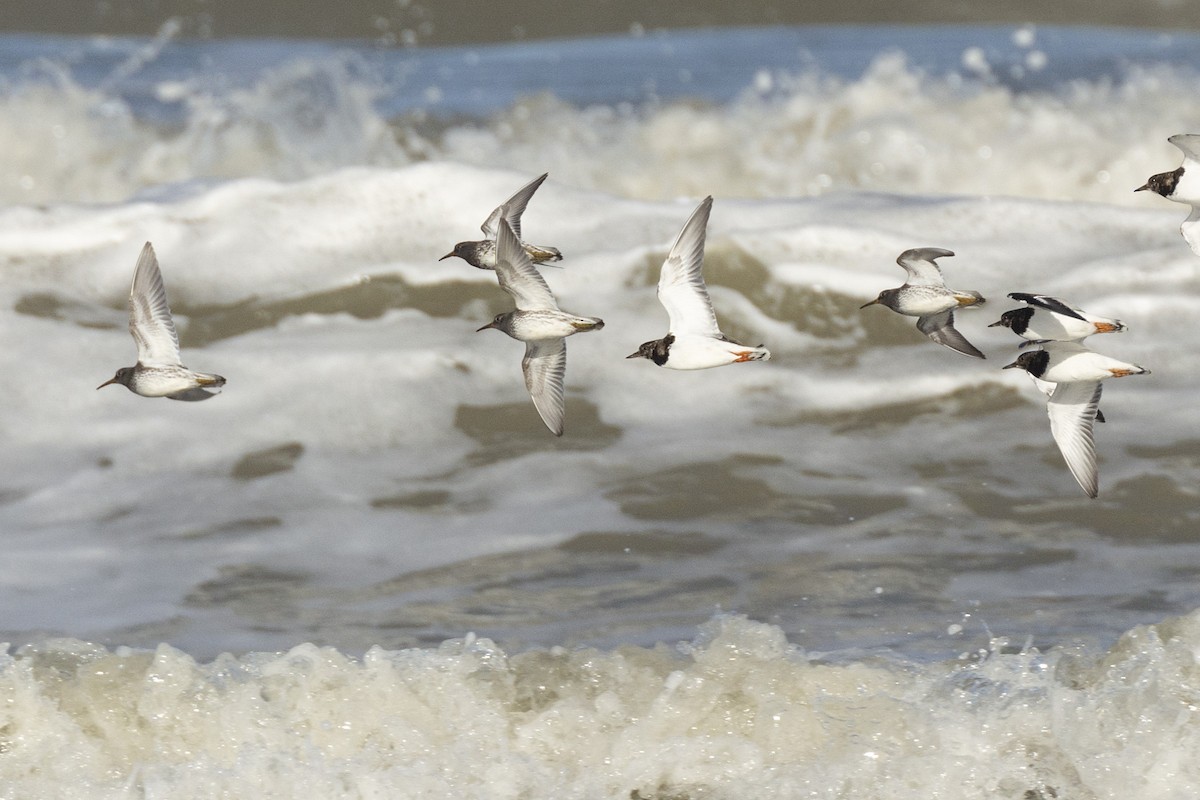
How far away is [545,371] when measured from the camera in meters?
2.90

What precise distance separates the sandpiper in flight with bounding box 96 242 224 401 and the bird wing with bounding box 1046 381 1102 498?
1526 mm

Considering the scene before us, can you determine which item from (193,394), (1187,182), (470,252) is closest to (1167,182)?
(1187,182)

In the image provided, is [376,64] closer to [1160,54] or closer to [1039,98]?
[1039,98]

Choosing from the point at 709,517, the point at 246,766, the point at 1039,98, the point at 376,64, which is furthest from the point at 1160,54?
the point at 246,766

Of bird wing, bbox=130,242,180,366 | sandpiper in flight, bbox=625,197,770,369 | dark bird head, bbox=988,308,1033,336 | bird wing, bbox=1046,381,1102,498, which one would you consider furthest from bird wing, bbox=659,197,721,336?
bird wing, bbox=130,242,180,366

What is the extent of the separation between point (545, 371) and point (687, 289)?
1.04 ft

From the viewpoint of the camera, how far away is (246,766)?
3473mm

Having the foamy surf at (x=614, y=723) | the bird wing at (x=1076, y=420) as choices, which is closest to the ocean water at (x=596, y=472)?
the foamy surf at (x=614, y=723)

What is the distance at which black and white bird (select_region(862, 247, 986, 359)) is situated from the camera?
2.52 metres

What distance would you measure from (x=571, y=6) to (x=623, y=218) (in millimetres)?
6616

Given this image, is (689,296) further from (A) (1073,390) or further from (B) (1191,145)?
(B) (1191,145)

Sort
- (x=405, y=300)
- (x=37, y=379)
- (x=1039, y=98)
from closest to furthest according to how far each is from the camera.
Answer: (x=37, y=379), (x=405, y=300), (x=1039, y=98)

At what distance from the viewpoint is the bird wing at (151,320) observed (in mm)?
2820

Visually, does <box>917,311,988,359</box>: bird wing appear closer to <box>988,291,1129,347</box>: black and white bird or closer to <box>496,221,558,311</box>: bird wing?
<box>988,291,1129,347</box>: black and white bird
